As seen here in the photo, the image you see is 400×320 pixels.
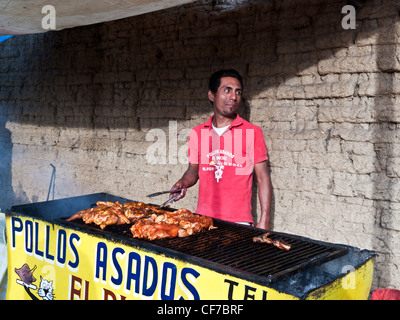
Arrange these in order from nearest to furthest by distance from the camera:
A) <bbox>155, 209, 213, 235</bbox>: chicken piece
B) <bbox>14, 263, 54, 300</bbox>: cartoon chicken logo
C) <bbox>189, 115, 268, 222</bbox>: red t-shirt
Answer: <bbox>155, 209, 213, 235</bbox>: chicken piece
<bbox>14, 263, 54, 300</bbox>: cartoon chicken logo
<bbox>189, 115, 268, 222</bbox>: red t-shirt

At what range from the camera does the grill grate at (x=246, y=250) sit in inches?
87.2

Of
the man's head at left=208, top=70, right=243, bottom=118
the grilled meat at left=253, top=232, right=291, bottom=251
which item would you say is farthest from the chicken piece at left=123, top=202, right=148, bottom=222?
the man's head at left=208, top=70, right=243, bottom=118

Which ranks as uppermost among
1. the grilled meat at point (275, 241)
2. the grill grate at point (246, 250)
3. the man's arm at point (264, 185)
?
the man's arm at point (264, 185)

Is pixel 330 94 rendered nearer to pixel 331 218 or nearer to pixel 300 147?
pixel 300 147

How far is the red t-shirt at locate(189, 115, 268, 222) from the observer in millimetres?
3570

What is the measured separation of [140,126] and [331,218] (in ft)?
Answer: 9.33

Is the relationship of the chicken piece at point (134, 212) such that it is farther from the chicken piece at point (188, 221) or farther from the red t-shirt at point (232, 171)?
the red t-shirt at point (232, 171)

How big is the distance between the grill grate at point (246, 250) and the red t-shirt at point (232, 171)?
19.8 inches

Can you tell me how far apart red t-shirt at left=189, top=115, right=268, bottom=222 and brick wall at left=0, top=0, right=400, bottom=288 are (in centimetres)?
53

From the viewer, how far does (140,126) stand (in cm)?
538

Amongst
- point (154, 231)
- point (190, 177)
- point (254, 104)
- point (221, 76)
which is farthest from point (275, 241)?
point (254, 104)

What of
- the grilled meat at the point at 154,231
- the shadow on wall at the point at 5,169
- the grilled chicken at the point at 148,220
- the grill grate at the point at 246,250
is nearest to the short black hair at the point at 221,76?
the grilled chicken at the point at 148,220

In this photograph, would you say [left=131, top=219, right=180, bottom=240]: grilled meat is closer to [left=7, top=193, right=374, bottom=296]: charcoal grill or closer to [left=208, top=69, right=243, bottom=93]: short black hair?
[left=7, top=193, right=374, bottom=296]: charcoal grill

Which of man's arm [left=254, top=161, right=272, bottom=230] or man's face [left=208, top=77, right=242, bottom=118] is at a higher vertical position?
man's face [left=208, top=77, right=242, bottom=118]
